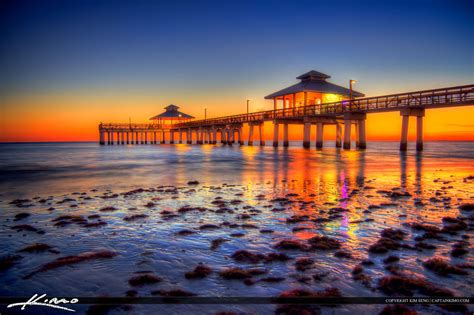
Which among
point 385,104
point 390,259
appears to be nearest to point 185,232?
point 390,259

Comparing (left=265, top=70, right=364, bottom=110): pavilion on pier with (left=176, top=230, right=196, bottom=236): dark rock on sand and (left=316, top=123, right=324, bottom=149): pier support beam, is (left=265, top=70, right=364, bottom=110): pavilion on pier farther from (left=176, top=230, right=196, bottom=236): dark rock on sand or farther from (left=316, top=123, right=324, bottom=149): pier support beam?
(left=176, top=230, right=196, bottom=236): dark rock on sand

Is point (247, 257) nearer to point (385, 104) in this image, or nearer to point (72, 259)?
point (72, 259)

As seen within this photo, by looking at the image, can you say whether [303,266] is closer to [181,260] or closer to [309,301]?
[309,301]

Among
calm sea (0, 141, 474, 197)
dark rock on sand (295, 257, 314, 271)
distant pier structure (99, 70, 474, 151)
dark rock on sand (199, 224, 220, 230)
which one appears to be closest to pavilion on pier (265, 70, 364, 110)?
distant pier structure (99, 70, 474, 151)

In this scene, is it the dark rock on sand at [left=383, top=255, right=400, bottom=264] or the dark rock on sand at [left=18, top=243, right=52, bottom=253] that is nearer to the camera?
the dark rock on sand at [left=383, top=255, right=400, bottom=264]

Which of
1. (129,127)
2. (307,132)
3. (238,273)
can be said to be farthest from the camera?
(129,127)

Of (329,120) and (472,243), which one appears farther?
(329,120)

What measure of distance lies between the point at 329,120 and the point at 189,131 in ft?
185

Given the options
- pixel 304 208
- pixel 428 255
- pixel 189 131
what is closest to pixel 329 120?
pixel 304 208

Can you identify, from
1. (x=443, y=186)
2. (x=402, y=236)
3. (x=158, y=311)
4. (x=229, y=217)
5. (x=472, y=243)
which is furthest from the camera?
(x=443, y=186)

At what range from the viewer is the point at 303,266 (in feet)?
13.9

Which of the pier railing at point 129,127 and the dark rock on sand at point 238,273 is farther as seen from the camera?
the pier railing at point 129,127

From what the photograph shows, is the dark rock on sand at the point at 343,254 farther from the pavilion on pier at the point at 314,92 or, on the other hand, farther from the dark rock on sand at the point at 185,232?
the pavilion on pier at the point at 314,92

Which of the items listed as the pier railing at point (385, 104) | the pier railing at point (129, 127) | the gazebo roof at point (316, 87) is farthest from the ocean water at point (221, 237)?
the pier railing at point (129, 127)
